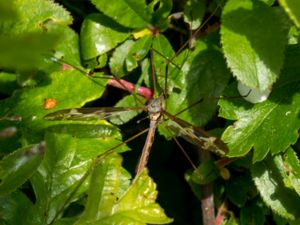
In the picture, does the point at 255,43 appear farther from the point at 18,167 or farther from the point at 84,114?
the point at 18,167

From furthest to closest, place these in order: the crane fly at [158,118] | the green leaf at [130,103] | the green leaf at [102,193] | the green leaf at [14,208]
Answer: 1. the green leaf at [130,103]
2. the crane fly at [158,118]
3. the green leaf at [14,208]
4. the green leaf at [102,193]

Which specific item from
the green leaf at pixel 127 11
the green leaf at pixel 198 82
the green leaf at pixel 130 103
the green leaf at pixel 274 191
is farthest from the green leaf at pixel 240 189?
the green leaf at pixel 127 11

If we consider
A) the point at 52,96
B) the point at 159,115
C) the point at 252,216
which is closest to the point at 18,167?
the point at 52,96

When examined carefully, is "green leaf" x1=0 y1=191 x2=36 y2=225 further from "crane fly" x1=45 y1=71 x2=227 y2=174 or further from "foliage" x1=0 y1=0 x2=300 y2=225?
"crane fly" x1=45 y1=71 x2=227 y2=174

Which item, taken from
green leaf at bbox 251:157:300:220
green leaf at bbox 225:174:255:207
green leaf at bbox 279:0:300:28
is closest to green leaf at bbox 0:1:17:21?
green leaf at bbox 279:0:300:28

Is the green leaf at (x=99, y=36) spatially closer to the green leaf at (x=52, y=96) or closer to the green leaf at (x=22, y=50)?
the green leaf at (x=52, y=96)
